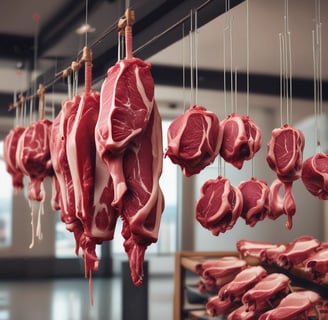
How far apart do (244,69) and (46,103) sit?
1402 mm

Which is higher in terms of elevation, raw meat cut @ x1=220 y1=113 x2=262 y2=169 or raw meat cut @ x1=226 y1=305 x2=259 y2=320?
raw meat cut @ x1=220 y1=113 x2=262 y2=169

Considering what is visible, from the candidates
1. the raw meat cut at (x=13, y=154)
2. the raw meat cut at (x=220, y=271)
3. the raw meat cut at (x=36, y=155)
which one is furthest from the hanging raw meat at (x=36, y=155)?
the raw meat cut at (x=220, y=271)

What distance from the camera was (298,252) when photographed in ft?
6.95

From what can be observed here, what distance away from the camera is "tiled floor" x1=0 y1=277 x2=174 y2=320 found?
363 cm

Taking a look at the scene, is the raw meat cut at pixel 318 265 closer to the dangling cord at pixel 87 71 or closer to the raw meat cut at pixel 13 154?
the dangling cord at pixel 87 71

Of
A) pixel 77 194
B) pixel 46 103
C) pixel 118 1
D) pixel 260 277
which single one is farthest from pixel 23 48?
pixel 77 194

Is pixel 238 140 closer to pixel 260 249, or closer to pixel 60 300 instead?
pixel 260 249

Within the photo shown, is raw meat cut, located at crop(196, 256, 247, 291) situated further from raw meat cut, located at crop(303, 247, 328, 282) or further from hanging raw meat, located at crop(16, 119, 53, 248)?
hanging raw meat, located at crop(16, 119, 53, 248)

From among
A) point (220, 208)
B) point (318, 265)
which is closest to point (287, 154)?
point (220, 208)

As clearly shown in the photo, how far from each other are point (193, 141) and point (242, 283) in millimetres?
733

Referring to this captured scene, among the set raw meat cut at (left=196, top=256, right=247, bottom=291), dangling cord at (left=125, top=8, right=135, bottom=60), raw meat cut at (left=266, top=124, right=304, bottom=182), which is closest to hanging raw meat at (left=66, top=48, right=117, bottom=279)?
dangling cord at (left=125, top=8, right=135, bottom=60)

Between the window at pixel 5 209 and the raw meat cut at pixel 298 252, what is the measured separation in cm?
221

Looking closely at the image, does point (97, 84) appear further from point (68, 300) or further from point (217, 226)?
point (68, 300)

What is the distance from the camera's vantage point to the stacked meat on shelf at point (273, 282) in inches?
79.7
